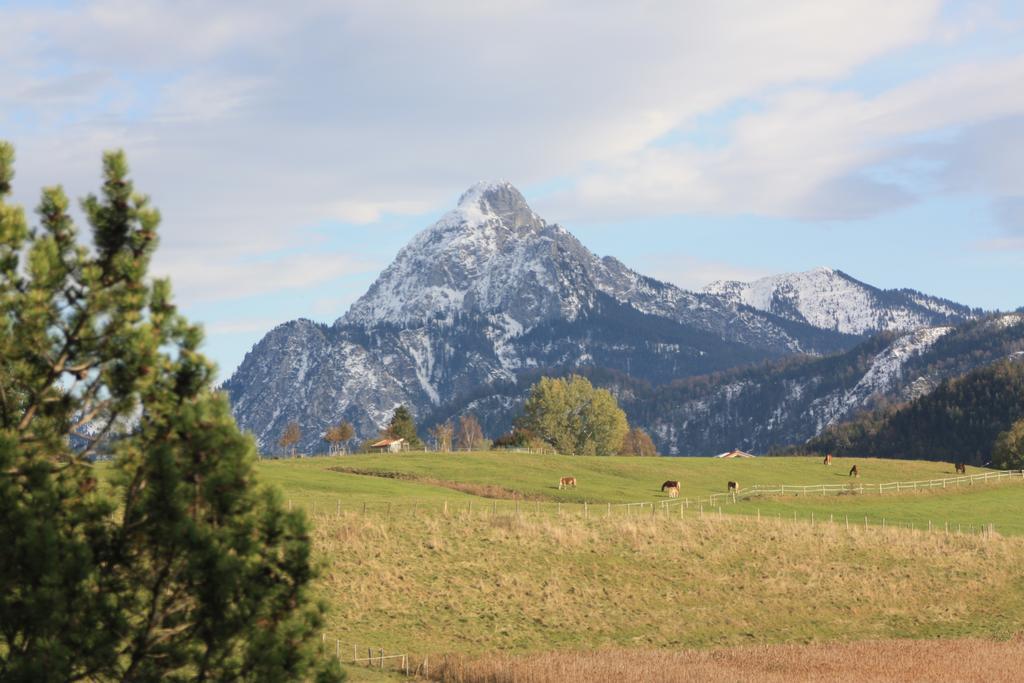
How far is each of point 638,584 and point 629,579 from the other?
759 mm

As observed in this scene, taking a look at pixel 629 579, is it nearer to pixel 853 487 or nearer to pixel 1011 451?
pixel 853 487

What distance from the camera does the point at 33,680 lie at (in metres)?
18.4

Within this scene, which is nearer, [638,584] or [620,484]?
[638,584]

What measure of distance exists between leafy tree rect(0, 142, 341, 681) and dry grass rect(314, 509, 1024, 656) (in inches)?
1187

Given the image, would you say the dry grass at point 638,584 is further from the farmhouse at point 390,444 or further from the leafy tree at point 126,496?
the farmhouse at point 390,444

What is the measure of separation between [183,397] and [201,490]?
5.75 ft

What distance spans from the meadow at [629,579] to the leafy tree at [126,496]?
23.9 m

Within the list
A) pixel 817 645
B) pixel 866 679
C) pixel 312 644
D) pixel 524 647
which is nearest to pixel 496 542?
pixel 524 647

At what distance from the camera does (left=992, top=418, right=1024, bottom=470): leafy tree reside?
170975 millimetres

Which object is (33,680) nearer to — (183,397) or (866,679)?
(183,397)

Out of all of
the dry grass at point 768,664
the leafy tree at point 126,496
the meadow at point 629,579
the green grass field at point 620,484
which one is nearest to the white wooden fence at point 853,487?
the green grass field at point 620,484

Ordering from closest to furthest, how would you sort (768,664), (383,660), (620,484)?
A: (383,660), (768,664), (620,484)

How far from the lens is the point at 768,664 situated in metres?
48.3

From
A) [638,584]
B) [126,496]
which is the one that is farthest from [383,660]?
[126,496]
